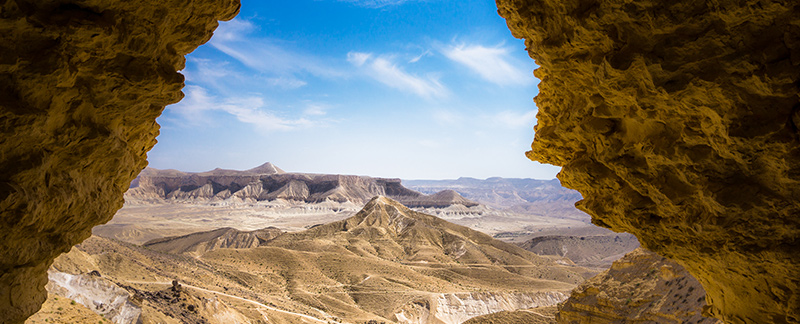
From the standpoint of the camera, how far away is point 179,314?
1602 centimetres

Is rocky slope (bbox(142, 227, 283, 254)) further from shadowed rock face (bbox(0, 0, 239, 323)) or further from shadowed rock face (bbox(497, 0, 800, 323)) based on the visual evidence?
shadowed rock face (bbox(497, 0, 800, 323))

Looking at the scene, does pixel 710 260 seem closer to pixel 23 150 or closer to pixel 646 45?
pixel 646 45

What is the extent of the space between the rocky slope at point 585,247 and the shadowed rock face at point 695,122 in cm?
7284

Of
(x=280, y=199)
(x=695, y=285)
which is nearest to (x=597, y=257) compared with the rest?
(x=695, y=285)

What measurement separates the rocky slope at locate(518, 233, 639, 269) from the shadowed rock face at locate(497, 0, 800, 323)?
72.8m

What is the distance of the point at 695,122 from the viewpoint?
4145mm

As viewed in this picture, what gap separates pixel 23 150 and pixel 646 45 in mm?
6435

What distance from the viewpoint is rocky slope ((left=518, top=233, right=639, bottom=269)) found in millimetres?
74812

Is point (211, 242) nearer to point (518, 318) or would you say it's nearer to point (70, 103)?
point (518, 318)

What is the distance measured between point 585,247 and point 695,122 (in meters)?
85.9

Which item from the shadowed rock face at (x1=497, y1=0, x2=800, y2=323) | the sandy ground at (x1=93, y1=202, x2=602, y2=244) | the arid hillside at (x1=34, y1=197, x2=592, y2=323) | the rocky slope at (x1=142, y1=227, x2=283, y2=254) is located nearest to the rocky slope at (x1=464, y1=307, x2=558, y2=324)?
the arid hillside at (x1=34, y1=197, x2=592, y2=323)

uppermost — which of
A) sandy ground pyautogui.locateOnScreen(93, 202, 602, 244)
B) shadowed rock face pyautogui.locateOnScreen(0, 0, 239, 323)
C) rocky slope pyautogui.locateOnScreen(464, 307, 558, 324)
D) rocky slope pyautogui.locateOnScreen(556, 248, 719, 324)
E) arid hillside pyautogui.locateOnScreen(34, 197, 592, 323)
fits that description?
shadowed rock face pyautogui.locateOnScreen(0, 0, 239, 323)

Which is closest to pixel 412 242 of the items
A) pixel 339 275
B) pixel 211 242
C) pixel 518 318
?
pixel 339 275

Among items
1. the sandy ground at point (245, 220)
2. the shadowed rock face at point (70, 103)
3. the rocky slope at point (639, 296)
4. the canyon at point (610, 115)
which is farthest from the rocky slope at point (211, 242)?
the canyon at point (610, 115)
